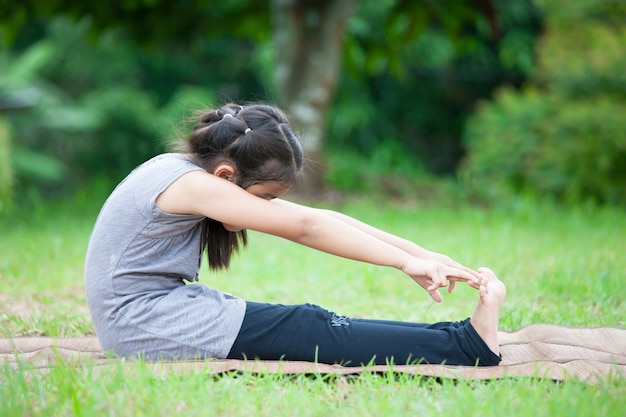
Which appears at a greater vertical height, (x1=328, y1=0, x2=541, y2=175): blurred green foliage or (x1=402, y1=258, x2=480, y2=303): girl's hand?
(x1=328, y1=0, x2=541, y2=175): blurred green foliage

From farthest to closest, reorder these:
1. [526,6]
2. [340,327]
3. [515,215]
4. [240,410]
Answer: [526,6], [515,215], [340,327], [240,410]

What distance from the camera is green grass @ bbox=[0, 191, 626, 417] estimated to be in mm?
1993

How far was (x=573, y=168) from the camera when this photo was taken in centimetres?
782

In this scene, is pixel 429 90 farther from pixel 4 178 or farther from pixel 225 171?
pixel 225 171

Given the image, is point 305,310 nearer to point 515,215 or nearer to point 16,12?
point 515,215

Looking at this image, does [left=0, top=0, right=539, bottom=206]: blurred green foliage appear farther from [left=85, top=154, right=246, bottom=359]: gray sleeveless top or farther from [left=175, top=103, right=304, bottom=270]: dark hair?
[left=85, top=154, right=246, bottom=359]: gray sleeveless top

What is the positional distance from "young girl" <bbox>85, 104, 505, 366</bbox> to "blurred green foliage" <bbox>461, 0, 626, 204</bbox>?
5.51 meters

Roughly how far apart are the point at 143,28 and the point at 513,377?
6783mm

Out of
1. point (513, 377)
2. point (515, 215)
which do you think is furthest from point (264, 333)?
point (515, 215)

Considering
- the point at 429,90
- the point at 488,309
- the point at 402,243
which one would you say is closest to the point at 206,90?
the point at 429,90

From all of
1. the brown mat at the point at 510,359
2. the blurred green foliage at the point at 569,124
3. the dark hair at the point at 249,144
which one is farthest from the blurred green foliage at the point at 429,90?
the dark hair at the point at 249,144

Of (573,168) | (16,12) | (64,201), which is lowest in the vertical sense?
(64,201)

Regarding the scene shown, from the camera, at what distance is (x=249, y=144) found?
7.87 feet

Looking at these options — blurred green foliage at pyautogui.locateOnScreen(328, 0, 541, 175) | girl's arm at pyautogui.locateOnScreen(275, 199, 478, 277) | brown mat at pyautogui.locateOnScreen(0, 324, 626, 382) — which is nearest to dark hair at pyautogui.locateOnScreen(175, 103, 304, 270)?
girl's arm at pyautogui.locateOnScreen(275, 199, 478, 277)
